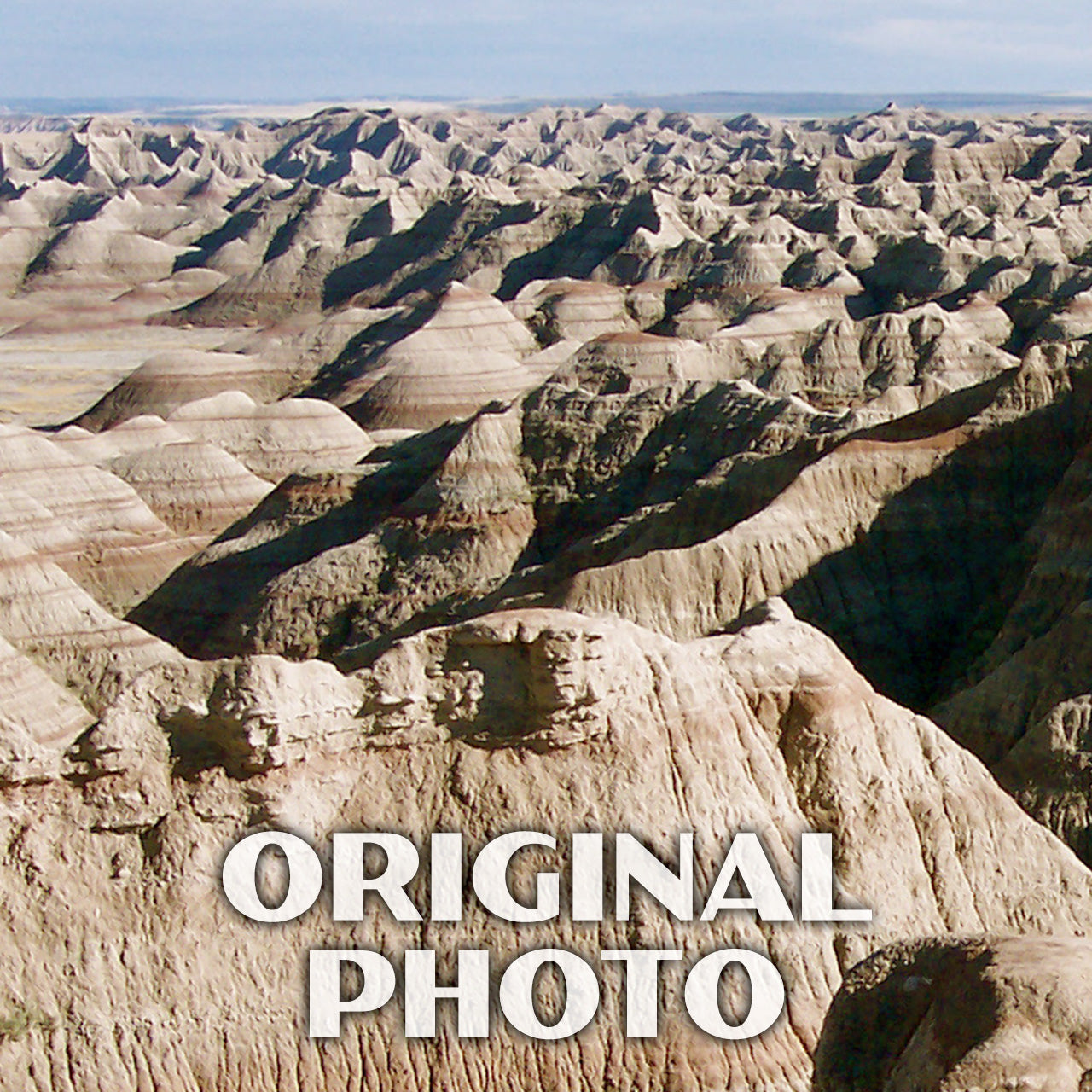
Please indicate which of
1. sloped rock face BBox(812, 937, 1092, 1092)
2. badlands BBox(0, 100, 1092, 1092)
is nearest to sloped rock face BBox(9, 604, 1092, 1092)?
badlands BBox(0, 100, 1092, 1092)

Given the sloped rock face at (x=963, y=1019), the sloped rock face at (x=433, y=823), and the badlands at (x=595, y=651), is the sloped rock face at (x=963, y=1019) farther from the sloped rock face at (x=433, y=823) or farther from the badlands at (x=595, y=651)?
the sloped rock face at (x=433, y=823)

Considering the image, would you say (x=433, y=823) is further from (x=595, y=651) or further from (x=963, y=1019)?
(x=963, y=1019)

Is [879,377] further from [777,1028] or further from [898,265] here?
[777,1028]

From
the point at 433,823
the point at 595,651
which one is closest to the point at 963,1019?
the point at 595,651

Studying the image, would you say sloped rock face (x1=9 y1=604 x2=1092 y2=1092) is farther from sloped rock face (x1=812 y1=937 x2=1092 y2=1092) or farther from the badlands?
sloped rock face (x1=812 y1=937 x2=1092 y2=1092)

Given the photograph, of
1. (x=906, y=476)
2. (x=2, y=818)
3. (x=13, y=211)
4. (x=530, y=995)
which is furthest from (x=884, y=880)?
(x=13, y=211)

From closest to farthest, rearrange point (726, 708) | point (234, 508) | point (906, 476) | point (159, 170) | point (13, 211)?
point (726, 708) → point (906, 476) → point (234, 508) → point (13, 211) → point (159, 170)
